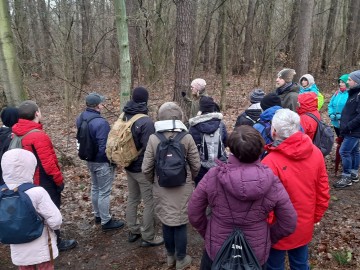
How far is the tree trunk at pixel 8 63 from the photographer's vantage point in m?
4.93

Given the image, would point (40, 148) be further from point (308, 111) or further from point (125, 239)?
point (308, 111)

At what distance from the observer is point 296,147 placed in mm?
2684

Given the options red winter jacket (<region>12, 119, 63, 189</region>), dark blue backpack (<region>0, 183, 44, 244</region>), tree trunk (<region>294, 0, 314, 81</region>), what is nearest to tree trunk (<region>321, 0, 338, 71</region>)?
tree trunk (<region>294, 0, 314, 81</region>)

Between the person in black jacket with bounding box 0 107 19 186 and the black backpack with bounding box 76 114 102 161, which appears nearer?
the person in black jacket with bounding box 0 107 19 186

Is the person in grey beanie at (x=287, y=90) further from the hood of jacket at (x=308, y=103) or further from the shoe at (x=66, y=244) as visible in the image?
the shoe at (x=66, y=244)

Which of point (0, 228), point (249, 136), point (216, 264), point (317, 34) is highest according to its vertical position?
point (317, 34)

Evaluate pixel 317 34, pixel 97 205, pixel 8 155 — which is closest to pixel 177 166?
pixel 8 155

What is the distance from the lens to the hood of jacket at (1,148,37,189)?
2834 mm

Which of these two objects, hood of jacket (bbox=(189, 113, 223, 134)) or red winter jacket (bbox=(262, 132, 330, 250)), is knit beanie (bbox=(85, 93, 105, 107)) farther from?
red winter jacket (bbox=(262, 132, 330, 250))

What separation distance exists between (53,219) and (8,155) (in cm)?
72

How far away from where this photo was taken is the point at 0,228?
283cm

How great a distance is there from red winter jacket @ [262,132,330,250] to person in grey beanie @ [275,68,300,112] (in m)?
2.30

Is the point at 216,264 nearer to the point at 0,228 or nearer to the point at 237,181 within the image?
the point at 237,181

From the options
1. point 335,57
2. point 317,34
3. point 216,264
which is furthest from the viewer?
point 317,34
